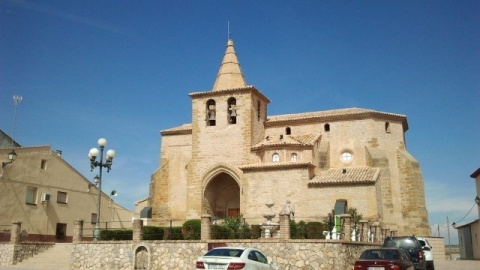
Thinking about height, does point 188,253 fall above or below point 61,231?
below

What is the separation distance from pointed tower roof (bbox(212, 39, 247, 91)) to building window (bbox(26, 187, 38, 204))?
15.1 metres

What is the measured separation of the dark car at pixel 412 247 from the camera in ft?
59.5

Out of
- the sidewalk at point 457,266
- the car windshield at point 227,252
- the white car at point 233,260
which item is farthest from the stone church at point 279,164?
the car windshield at point 227,252

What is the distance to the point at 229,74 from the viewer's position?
37844 mm

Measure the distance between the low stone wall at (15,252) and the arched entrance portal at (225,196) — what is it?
43.7ft

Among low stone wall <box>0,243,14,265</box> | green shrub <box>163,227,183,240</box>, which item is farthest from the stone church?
low stone wall <box>0,243,14,265</box>

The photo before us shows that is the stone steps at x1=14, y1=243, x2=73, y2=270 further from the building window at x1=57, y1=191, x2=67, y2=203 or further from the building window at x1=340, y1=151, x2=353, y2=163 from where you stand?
the building window at x1=340, y1=151, x2=353, y2=163

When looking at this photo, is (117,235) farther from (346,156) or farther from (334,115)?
(334,115)

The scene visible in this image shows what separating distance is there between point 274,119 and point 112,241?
18882mm

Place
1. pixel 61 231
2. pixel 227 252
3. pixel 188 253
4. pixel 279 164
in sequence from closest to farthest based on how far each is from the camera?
pixel 227 252 → pixel 188 253 → pixel 279 164 → pixel 61 231

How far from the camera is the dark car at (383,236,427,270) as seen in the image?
18.1m

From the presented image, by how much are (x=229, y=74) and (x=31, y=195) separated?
17108 millimetres

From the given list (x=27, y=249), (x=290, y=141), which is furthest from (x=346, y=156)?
(x=27, y=249)

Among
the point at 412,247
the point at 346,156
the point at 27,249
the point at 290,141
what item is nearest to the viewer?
the point at 412,247
